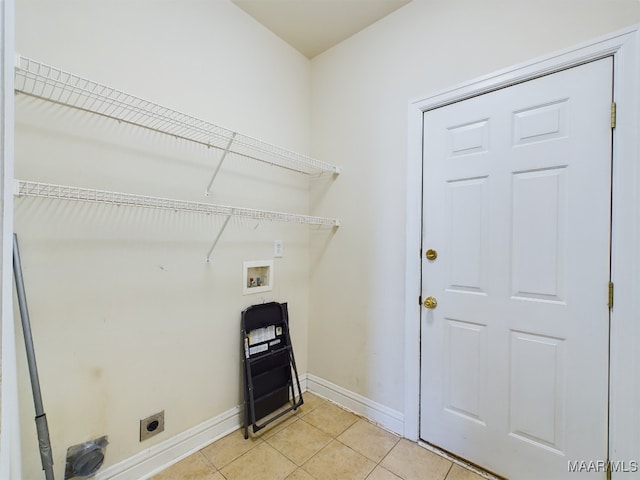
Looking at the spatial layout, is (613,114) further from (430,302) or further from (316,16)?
(316,16)

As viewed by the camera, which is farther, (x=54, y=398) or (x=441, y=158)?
(x=441, y=158)

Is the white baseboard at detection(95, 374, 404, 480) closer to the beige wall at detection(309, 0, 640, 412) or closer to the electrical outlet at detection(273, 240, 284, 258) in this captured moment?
the beige wall at detection(309, 0, 640, 412)

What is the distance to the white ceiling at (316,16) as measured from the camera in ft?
6.04

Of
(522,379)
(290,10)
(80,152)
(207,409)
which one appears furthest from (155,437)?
(290,10)

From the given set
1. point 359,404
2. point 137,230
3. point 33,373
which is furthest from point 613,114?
point 33,373

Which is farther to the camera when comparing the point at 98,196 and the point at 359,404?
the point at 359,404

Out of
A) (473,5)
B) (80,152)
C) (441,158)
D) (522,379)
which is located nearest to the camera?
(80,152)

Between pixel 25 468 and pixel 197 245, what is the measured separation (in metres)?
1.13

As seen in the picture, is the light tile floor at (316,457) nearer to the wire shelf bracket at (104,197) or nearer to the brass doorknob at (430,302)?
the brass doorknob at (430,302)

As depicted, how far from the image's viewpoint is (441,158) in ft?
5.59

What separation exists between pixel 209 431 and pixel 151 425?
1.16 ft

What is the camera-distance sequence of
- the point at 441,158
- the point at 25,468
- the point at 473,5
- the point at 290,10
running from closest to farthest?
the point at 25,468 → the point at 473,5 → the point at 441,158 → the point at 290,10

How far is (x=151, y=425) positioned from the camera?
59.1 inches

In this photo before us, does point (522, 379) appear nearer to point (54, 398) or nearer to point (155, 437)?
point (155, 437)
